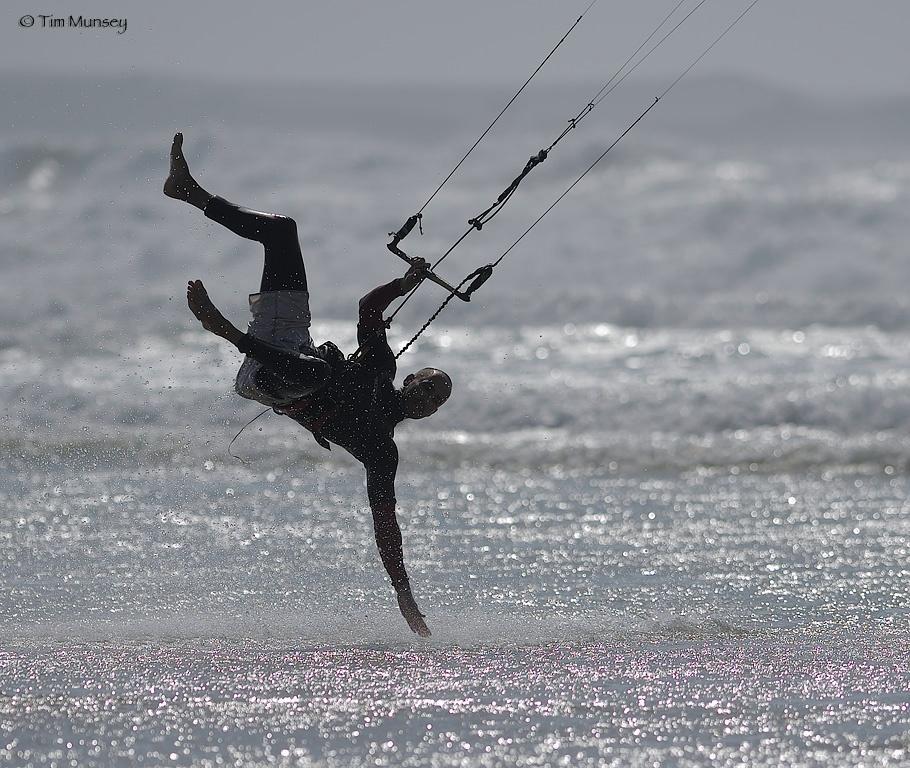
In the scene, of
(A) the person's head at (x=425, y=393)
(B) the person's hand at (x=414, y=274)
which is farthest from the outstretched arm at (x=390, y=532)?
(B) the person's hand at (x=414, y=274)

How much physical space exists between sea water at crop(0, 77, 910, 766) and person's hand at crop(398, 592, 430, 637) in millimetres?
139

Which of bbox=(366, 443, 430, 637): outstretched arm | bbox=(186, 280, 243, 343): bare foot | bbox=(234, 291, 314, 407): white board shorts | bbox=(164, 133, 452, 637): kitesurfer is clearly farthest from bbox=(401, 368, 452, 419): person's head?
bbox=(186, 280, 243, 343): bare foot

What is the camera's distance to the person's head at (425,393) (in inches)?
277

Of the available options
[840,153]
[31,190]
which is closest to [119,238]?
[31,190]

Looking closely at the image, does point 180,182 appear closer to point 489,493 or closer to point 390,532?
point 390,532

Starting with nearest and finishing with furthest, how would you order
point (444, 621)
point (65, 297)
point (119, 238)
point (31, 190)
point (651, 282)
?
point (444, 621) → point (65, 297) → point (651, 282) → point (119, 238) → point (31, 190)

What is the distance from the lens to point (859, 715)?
577cm

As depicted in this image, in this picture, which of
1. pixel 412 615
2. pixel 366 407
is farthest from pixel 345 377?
pixel 412 615

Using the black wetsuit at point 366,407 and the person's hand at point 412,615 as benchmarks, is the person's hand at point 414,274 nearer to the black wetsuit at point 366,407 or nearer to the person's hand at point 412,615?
the black wetsuit at point 366,407

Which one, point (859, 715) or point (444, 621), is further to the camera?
point (444, 621)

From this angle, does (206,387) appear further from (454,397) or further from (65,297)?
(65,297)

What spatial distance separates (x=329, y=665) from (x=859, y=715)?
2.38 metres

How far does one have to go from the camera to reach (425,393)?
7.02 m

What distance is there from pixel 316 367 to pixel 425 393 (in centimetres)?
58
